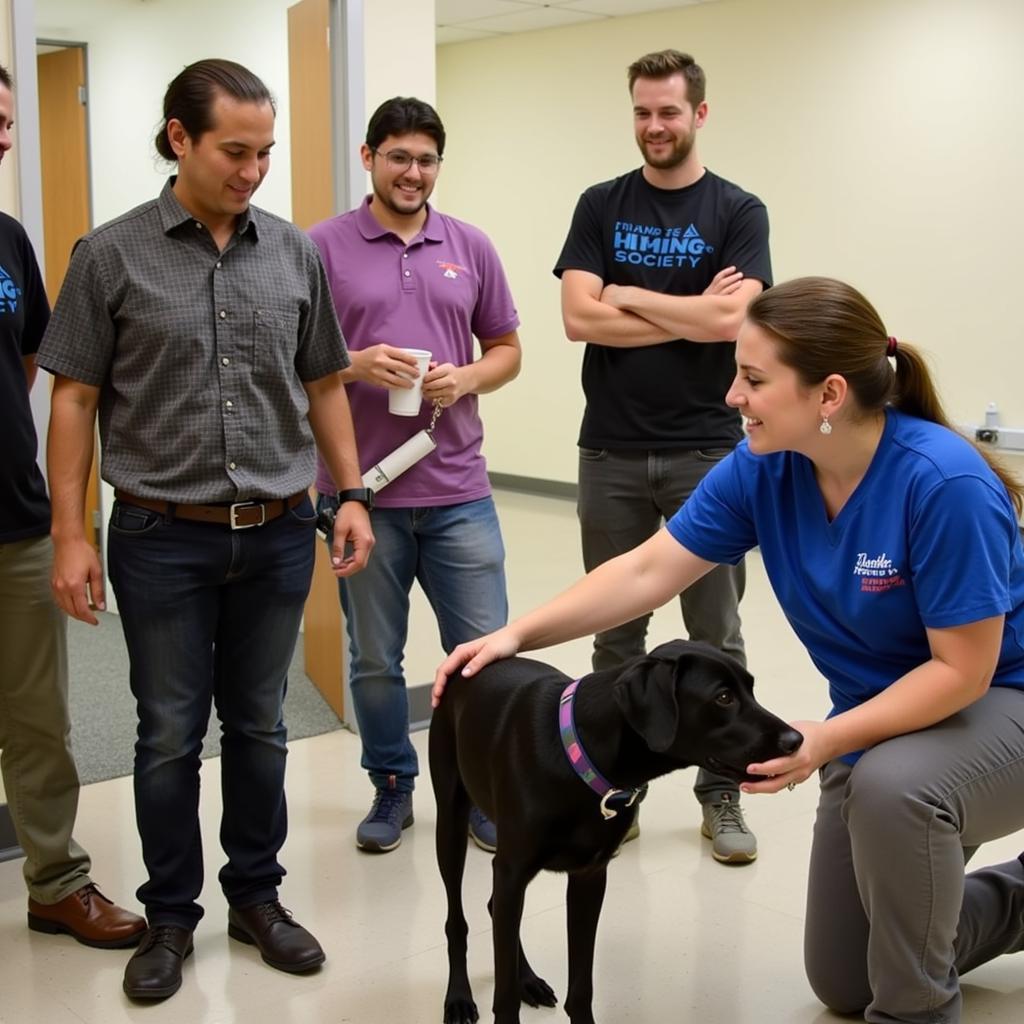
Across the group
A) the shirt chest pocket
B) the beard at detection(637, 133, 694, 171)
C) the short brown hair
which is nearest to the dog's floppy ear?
the shirt chest pocket

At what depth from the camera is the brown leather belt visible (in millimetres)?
2270

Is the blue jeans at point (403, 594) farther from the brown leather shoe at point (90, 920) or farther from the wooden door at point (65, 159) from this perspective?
the wooden door at point (65, 159)

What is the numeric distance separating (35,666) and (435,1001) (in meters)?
0.98

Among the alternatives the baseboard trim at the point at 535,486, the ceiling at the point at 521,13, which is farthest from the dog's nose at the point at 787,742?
the baseboard trim at the point at 535,486

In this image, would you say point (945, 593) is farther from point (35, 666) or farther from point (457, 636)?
point (35, 666)

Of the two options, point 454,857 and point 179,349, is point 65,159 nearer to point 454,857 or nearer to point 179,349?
point 179,349

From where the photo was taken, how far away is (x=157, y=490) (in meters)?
2.25

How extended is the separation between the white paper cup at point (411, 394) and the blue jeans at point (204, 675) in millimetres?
412

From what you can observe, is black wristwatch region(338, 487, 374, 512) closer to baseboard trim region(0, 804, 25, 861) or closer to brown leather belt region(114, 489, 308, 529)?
brown leather belt region(114, 489, 308, 529)

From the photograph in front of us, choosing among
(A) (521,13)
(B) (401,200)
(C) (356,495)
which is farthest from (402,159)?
(A) (521,13)

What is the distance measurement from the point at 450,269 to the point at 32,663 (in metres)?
1.20

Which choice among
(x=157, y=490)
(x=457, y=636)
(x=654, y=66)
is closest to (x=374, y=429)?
(x=457, y=636)


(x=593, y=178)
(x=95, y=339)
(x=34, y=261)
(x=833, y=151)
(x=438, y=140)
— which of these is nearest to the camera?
(x=95, y=339)

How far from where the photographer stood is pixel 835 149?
20.9 ft
